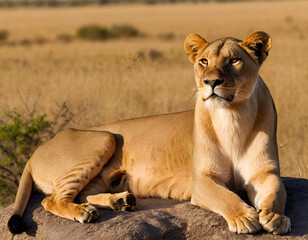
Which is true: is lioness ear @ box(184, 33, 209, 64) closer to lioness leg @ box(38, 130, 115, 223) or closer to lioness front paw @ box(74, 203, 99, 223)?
lioness leg @ box(38, 130, 115, 223)

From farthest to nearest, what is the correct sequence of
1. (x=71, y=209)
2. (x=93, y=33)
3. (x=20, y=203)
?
1. (x=93, y=33)
2. (x=20, y=203)
3. (x=71, y=209)

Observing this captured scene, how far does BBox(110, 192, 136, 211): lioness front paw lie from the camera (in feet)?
15.1

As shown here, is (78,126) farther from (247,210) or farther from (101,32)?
(101,32)

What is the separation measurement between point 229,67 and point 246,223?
1083 millimetres

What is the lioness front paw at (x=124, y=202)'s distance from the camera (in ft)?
15.1

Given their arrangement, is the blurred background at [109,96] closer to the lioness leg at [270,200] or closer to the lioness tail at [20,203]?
the lioness tail at [20,203]

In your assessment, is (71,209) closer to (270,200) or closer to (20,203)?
(20,203)

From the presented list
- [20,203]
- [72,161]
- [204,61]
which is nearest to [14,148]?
[72,161]

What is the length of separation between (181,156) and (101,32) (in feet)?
78.8

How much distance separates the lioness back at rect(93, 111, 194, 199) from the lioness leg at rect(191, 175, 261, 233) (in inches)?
18.9

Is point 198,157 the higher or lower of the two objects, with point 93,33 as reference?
higher

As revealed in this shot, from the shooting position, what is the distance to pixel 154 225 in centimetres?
427

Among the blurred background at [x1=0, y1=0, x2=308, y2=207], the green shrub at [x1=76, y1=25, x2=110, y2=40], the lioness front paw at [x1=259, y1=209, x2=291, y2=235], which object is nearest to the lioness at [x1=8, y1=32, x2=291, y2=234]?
the lioness front paw at [x1=259, y1=209, x2=291, y2=235]

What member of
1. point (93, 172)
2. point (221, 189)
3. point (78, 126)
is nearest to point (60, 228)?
point (93, 172)
